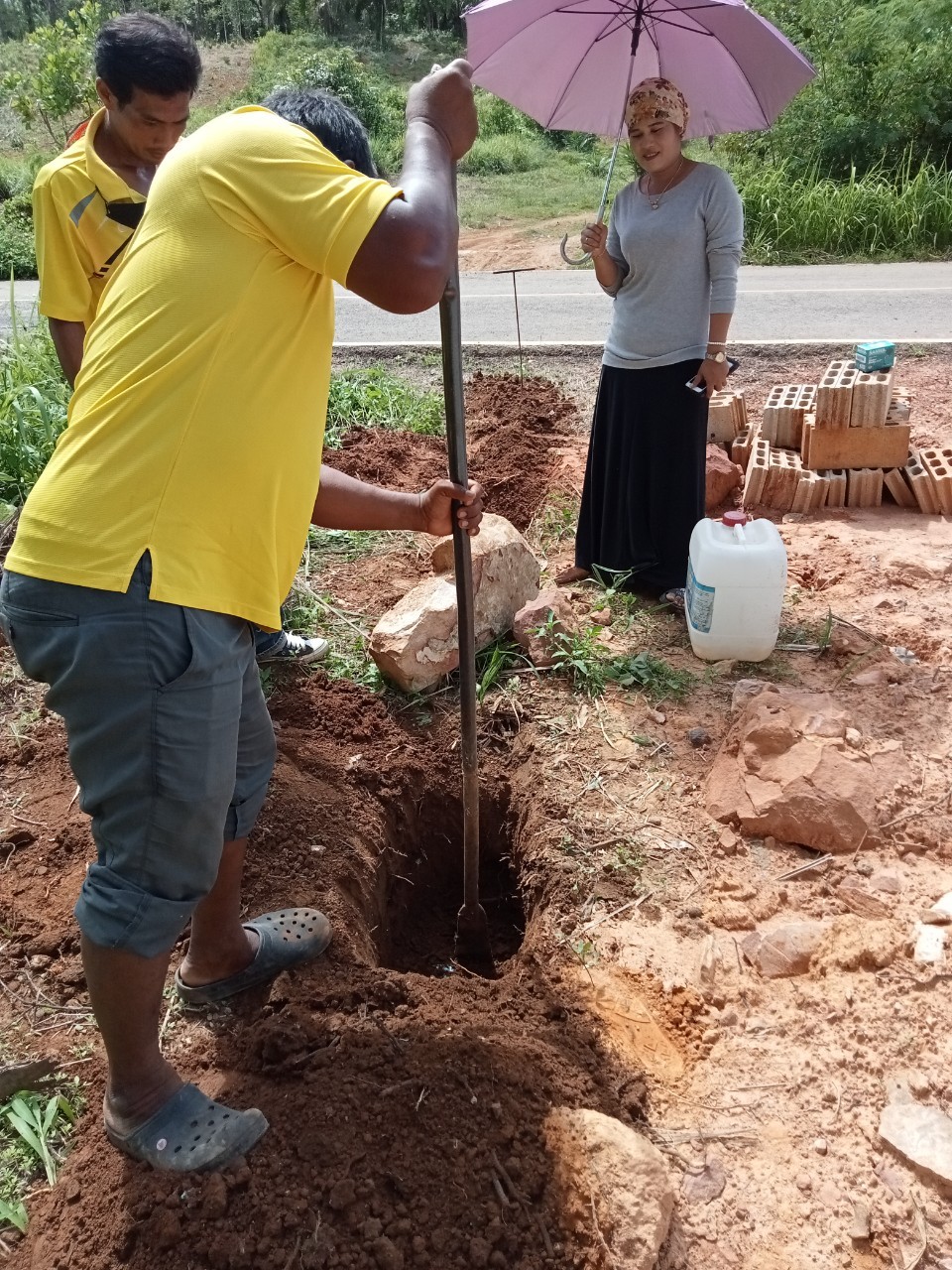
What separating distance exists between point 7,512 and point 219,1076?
10.3ft

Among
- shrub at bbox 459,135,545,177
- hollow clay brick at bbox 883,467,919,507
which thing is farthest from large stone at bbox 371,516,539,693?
shrub at bbox 459,135,545,177

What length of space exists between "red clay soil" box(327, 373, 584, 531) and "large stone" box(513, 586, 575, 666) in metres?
1.26

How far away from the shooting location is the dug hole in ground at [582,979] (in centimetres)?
173

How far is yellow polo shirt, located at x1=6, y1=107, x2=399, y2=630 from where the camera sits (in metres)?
1.39

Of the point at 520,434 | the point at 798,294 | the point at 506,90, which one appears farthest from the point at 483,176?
the point at 506,90

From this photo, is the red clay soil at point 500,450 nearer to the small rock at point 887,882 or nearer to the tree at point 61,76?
the small rock at point 887,882

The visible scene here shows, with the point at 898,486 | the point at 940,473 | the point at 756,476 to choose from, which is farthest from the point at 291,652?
the point at 940,473

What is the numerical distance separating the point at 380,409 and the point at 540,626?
3.09 meters

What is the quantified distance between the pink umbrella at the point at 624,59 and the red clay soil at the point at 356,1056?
2448 millimetres

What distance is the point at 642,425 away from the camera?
372 centimetres

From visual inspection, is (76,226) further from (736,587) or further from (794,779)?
(794,779)

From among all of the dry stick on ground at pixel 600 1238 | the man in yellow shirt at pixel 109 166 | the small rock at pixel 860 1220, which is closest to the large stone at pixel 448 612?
the man in yellow shirt at pixel 109 166

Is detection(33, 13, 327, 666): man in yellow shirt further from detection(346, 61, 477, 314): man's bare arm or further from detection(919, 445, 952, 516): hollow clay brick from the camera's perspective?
detection(919, 445, 952, 516): hollow clay brick

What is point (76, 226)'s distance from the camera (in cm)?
274
